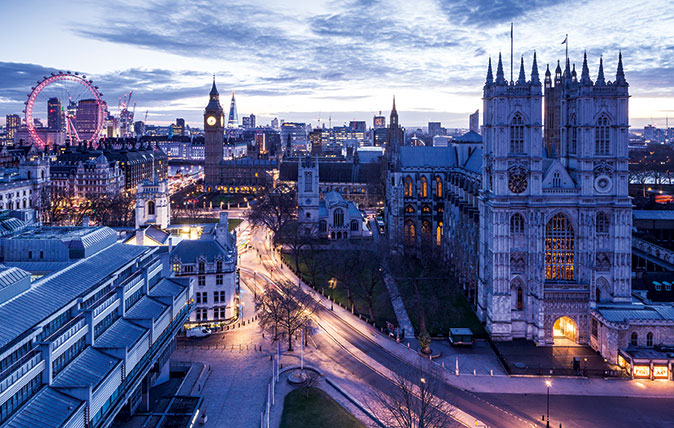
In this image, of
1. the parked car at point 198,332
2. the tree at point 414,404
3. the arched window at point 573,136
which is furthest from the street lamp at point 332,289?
the arched window at point 573,136

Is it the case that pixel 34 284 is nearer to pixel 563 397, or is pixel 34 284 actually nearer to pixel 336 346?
pixel 336 346

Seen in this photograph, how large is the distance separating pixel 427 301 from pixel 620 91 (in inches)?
1227

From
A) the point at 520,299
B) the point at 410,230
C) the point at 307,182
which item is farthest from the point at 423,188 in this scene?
the point at 520,299

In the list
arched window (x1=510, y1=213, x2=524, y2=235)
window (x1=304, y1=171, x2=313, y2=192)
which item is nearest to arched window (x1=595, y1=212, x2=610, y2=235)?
arched window (x1=510, y1=213, x2=524, y2=235)

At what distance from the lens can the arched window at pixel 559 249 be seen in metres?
58.0

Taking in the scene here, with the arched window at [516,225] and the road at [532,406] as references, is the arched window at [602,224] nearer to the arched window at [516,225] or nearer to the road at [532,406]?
the arched window at [516,225]

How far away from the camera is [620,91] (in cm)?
5647

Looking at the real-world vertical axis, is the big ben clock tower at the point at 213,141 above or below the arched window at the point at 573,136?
above

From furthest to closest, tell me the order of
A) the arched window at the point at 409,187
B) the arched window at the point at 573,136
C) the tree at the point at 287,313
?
1. the arched window at the point at 409,187
2. the arched window at the point at 573,136
3. the tree at the point at 287,313

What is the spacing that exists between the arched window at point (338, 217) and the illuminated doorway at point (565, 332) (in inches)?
2274

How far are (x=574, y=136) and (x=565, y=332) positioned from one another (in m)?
21.2

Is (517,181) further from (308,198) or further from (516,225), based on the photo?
(308,198)

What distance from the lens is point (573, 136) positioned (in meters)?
59.3

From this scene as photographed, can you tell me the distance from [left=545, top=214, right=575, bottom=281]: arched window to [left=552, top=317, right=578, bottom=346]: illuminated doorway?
15.2 feet
